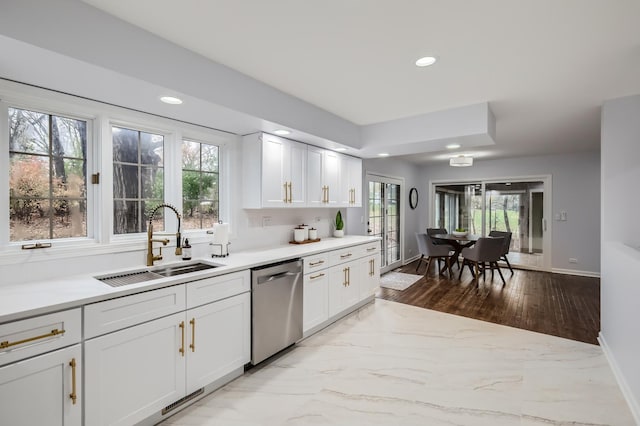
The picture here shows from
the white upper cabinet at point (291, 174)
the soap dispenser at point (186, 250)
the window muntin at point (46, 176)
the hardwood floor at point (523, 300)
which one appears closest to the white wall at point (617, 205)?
the hardwood floor at point (523, 300)

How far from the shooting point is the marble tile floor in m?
1.99

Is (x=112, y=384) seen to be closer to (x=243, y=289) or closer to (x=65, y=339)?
(x=65, y=339)

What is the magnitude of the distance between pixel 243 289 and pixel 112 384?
97 cm

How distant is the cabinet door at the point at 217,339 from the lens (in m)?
2.06

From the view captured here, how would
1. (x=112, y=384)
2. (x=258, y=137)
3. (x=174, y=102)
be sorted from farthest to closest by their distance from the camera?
1. (x=258, y=137)
2. (x=174, y=102)
3. (x=112, y=384)

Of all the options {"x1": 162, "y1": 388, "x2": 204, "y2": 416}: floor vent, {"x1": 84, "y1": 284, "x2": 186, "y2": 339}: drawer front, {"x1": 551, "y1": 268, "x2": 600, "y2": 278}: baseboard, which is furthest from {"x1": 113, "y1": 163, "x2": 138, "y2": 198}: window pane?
{"x1": 551, "y1": 268, "x2": 600, "y2": 278}: baseboard

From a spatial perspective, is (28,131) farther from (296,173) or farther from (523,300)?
(523,300)

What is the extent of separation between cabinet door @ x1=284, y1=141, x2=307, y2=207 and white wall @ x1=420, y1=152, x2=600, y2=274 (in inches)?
208

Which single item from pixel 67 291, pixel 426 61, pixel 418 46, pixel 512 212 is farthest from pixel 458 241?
pixel 67 291

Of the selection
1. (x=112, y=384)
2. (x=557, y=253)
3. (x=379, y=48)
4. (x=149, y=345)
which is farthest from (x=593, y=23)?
(x=557, y=253)

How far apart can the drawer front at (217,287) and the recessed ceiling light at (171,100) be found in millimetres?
1282

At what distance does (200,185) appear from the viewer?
9.63 feet

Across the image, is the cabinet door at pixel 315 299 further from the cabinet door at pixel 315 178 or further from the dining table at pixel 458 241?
the dining table at pixel 458 241

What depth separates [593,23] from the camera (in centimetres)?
175
